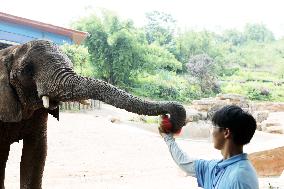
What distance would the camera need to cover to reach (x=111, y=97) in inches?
136

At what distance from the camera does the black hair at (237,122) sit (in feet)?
6.94

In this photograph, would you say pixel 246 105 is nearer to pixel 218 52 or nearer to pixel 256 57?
pixel 218 52

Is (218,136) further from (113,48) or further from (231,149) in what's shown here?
(113,48)

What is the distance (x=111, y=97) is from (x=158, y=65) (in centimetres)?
2878

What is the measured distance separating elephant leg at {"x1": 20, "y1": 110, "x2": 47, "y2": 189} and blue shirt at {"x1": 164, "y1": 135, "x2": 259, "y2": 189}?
202 centimetres

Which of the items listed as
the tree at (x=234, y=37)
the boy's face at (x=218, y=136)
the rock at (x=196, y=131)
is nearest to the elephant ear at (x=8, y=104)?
the boy's face at (x=218, y=136)

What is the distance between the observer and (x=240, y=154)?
213 cm

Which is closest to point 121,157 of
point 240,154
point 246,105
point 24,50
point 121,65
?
point 24,50

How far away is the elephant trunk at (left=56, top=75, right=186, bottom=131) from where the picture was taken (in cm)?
312

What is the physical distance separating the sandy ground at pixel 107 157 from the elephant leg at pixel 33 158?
7.60ft

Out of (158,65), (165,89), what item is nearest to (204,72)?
(158,65)

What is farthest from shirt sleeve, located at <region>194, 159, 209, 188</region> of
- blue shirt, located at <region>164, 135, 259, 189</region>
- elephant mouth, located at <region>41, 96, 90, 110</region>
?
elephant mouth, located at <region>41, 96, 90, 110</region>

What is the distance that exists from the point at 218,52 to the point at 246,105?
18447 mm

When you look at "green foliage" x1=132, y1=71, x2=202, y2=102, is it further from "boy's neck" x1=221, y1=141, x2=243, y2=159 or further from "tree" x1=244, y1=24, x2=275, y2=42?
"tree" x1=244, y1=24, x2=275, y2=42
